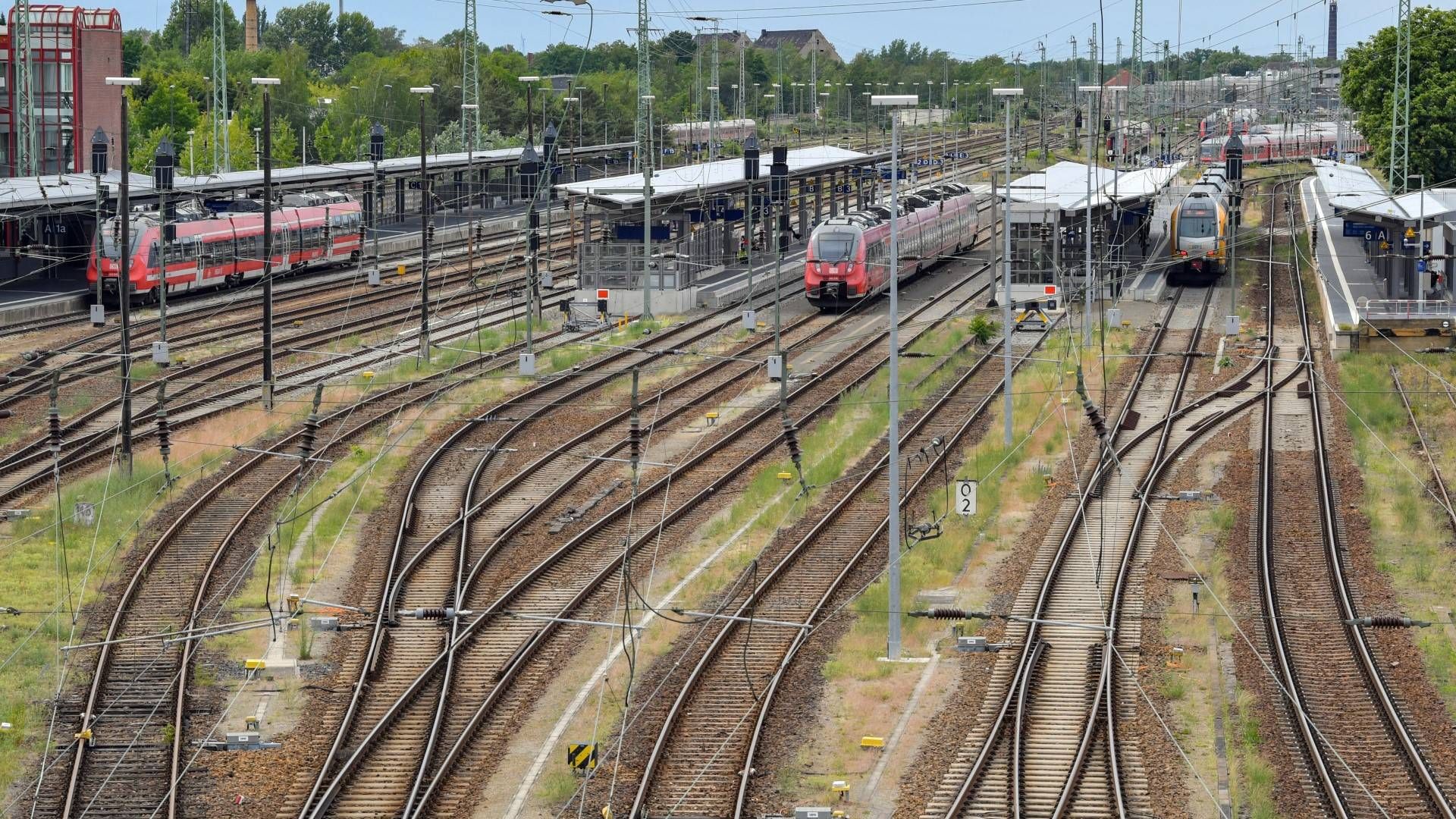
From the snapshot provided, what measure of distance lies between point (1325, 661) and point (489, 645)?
978cm

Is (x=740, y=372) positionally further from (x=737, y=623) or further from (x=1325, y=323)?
(x=737, y=623)

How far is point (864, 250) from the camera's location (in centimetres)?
5425

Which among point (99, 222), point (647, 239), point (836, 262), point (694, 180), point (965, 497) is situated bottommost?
point (965, 497)

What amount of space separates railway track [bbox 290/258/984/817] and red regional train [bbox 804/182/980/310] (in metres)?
17.9

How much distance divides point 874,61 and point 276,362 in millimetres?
139472

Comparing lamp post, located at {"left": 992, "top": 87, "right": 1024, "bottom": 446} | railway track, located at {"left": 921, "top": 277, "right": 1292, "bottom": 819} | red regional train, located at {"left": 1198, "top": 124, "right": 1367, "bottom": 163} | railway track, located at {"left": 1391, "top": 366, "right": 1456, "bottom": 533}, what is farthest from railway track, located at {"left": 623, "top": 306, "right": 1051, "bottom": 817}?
red regional train, located at {"left": 1198, "top": 124, "right": 1367, "bottom": 163}

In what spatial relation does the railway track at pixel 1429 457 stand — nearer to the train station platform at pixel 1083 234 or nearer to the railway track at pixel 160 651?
the train station platform at pixel 1083 234

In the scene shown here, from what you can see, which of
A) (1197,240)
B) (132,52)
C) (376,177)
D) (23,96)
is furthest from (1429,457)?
(132,52)

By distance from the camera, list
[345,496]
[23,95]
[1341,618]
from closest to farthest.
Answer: [1341,618], [345,496], [23,95]

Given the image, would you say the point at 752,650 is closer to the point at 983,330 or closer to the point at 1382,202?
the point at 983,330

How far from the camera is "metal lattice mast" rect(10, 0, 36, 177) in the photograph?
62.1 meters

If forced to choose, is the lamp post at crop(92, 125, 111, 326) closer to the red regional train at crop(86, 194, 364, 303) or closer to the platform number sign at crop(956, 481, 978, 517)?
the red regional train at crop(86, 194, 364, 303)

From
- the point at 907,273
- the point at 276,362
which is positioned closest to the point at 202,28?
the point at 907,273

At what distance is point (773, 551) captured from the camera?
28375 millimetres
